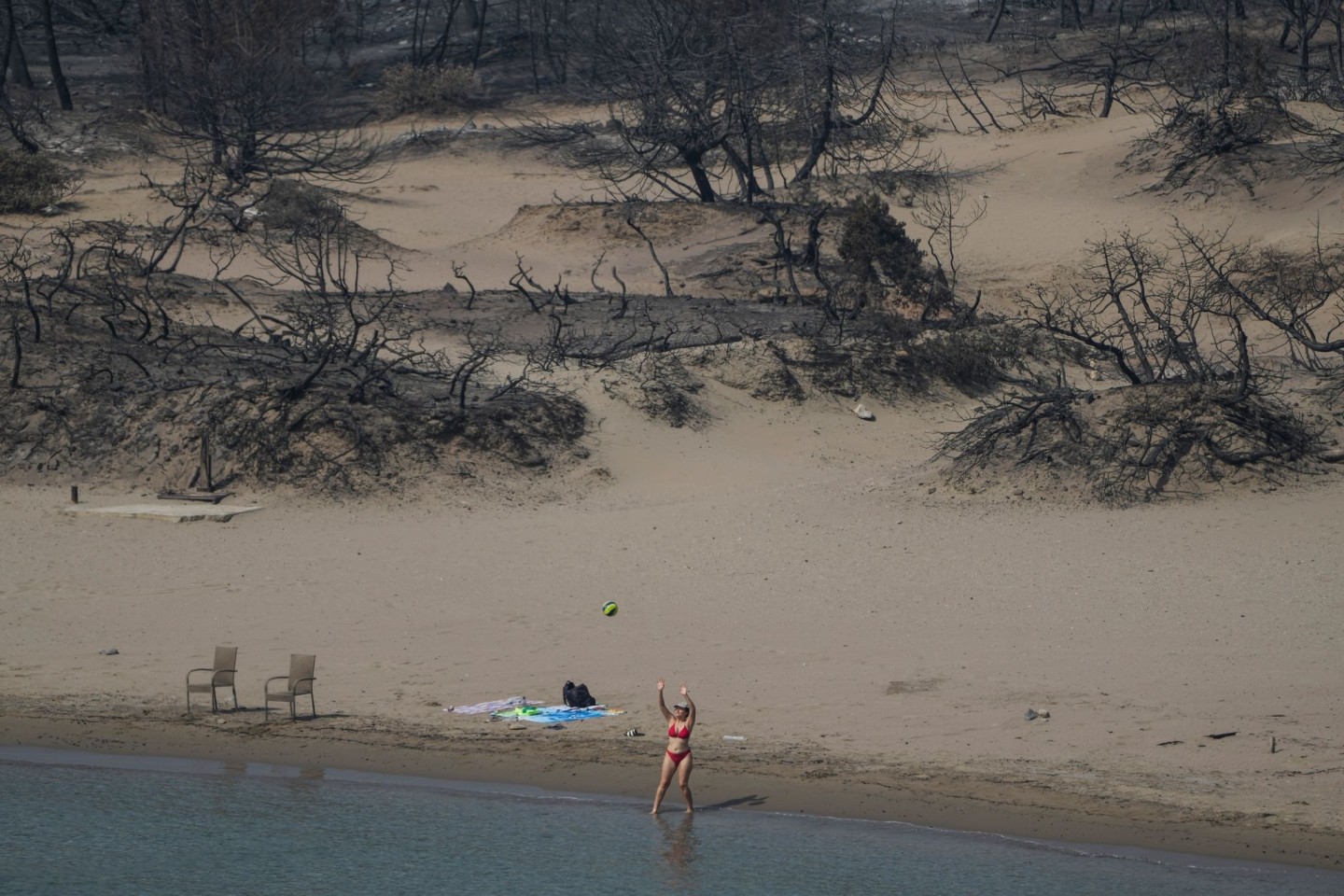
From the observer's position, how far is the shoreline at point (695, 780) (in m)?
10.5

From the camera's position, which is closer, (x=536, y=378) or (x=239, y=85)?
(x=536, y=378)

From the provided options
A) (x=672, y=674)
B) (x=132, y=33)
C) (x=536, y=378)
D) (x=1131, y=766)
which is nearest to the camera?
(x=1131, y=766)

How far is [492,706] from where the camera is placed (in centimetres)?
1280

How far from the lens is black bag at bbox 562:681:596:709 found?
41.5 ft

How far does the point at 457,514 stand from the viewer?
59.4ft

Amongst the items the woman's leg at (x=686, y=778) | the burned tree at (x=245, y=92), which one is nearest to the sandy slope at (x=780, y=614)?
the woman's leg at (x=686, y=778)

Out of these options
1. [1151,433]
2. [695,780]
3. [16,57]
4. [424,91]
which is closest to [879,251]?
[1151,433]

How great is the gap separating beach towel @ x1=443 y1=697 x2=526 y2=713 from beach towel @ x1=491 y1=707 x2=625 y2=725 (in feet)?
0.21

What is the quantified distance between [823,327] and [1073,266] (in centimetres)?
817

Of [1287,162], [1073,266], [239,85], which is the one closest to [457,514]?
[1073,266]

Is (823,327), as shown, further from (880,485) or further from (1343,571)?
(1343,571)

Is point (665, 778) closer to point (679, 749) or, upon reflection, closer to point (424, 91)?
point (679, 749)

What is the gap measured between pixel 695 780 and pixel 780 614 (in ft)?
10.1

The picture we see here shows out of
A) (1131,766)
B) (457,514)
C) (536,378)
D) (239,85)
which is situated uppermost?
(239,85)
